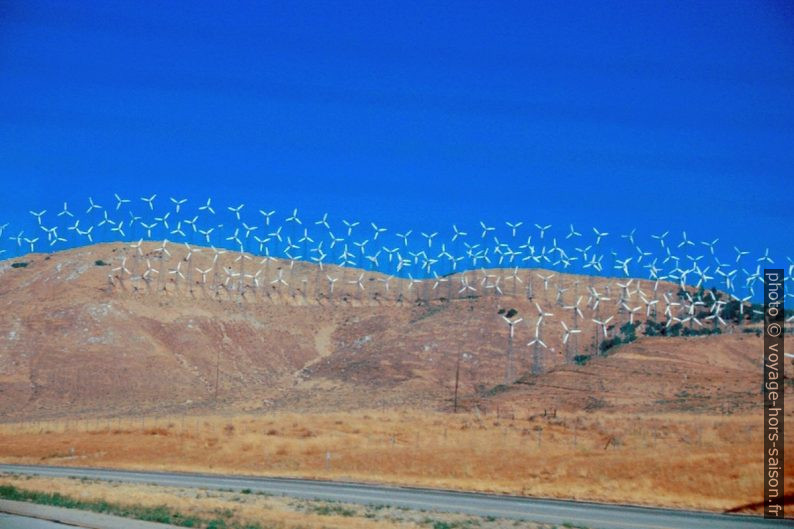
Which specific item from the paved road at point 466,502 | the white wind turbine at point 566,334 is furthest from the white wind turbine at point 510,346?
the paved road at point 466,502

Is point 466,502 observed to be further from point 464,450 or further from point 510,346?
point 510,346

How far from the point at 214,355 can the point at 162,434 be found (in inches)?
2545

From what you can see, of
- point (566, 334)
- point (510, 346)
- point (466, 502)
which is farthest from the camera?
point (566, 334)

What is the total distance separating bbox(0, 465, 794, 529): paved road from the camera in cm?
3063

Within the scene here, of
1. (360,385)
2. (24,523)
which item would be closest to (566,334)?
(360,385)

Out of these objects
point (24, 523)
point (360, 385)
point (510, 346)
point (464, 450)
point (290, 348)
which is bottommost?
point (464, 450)

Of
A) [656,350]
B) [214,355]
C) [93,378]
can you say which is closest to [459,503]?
[656,350]

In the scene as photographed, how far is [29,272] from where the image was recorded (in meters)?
162

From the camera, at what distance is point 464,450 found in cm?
5638

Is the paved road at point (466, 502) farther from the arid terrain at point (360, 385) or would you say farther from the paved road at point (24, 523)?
the paved road at point (24, 523)

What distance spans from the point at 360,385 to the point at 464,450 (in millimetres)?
58935

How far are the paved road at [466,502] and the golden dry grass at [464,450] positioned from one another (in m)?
4.38

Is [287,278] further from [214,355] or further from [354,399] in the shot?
[354,399]

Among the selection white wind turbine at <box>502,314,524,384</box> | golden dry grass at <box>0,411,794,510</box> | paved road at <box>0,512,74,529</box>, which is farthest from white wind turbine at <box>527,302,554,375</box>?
paved road at <box>0,512,74,529</box>
